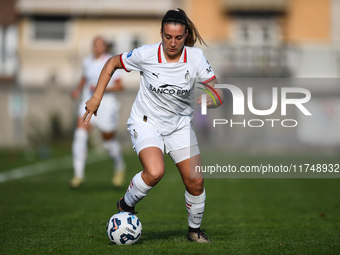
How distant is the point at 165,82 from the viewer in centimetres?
497

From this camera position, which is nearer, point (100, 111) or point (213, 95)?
point (213, 95)

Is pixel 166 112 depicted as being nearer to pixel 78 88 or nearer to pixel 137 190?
pixel 137 190

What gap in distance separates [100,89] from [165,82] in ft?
2.20

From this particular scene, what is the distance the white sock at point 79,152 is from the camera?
941 centimetres

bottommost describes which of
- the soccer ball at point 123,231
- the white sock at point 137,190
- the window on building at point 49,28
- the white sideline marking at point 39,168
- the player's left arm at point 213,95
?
the white sideline marking at point 39,168

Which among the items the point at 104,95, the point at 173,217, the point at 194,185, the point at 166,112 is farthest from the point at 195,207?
the point at 104,95

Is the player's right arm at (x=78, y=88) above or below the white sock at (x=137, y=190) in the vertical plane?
above

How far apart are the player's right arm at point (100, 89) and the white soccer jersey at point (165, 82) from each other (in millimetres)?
106

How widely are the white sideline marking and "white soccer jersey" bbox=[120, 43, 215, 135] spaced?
278 inches

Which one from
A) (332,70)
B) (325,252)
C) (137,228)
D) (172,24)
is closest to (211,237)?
(137,228)

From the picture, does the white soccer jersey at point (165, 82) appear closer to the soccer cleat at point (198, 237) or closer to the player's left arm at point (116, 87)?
the soccer cleat at point (198, 237)

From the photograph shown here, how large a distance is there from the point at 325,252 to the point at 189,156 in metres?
1.56

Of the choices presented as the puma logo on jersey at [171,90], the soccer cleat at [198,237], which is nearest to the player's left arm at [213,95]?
the puma logo on jersey at [171,90]

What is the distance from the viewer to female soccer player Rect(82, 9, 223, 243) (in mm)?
4945
